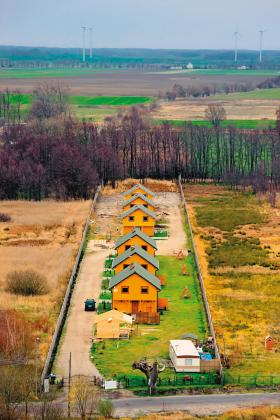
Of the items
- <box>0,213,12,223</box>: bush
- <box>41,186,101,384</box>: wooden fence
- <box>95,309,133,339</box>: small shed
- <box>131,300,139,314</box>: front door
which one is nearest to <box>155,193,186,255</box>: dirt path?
<box>41,186,101,384</box>: wooden fence

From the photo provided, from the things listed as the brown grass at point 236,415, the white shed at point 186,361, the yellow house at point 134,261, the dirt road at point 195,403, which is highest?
the yellow house at point 134,261

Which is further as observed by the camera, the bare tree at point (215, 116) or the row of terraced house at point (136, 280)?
the bare tree at point (215, 116)

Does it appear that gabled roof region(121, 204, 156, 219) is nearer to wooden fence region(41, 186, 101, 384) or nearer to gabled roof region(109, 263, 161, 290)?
wooden fence region(41, 186, 101, 384)

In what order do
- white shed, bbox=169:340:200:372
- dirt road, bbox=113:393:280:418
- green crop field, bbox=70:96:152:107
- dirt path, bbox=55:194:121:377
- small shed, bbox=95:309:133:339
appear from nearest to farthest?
dirt road, bbox=113:393:280:418 < white shed, bbox=169:340:200:372 < dirt path, bbox=55:194:121:377 < small shed, bbox=95:309:133:339 < green crop field, bbox=70:96:152:107

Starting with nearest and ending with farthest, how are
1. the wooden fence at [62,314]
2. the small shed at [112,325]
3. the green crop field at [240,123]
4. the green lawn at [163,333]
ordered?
the wooden fence at [62,314]
the green lawn at [163,333]
the small shed at [112,325]
the green crop field at [240,123]

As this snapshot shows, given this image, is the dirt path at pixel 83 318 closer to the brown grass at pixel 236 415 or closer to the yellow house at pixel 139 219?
the yellow house at pixel 139 219

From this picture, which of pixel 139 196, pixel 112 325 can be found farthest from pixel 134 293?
pixel 139 196

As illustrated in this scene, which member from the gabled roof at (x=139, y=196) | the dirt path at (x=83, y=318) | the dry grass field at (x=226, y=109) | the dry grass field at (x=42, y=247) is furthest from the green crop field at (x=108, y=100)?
the dirt path at (x=83, y=318)
